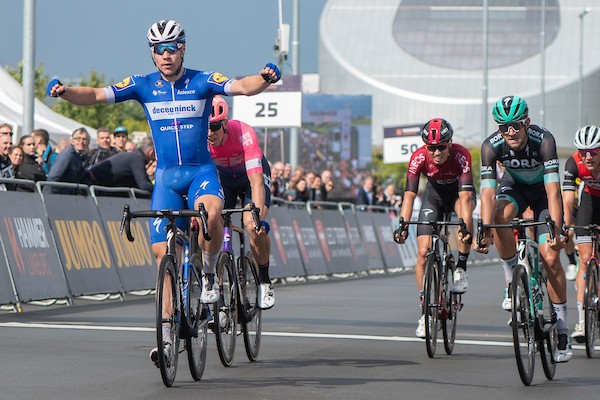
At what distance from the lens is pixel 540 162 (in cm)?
1153

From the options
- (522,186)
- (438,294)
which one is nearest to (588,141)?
(522,186)

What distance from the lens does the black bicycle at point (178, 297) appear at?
359 inches

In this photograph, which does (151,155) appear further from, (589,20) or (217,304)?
(589,20)

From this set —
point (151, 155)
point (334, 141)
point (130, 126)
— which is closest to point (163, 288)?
point (151, 155)

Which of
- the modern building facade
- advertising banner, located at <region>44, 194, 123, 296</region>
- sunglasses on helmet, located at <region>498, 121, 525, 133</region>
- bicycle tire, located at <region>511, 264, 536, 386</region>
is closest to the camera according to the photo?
bicycle tire, located at <region>511, 264, 536, 386</region>

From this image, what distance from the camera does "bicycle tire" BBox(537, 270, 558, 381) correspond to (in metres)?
10.3

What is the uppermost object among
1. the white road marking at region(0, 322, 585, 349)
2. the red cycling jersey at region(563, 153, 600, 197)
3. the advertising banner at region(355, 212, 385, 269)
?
the red cycling jersey at region(563, 153, 600, 197)

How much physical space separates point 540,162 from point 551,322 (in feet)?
4.89

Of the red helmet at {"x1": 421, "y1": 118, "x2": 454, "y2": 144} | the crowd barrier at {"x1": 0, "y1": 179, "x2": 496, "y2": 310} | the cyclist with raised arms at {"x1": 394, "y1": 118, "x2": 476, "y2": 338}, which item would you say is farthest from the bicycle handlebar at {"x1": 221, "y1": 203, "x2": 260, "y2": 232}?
the crowd barrier at {"x1": 0, "y1": 179, "x2": 496, "y2": 310}

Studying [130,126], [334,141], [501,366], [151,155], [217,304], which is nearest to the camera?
[217,304]

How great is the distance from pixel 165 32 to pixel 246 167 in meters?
1.97

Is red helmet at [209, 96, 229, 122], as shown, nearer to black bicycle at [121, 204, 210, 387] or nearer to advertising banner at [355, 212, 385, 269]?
black bicycle at [121, 204, 210, 387]

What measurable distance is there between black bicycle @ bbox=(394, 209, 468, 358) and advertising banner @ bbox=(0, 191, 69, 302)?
5.00 metres

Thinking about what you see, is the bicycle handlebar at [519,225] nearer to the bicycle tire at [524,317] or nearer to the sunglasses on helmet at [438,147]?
the bicycle tire at [524,317]
